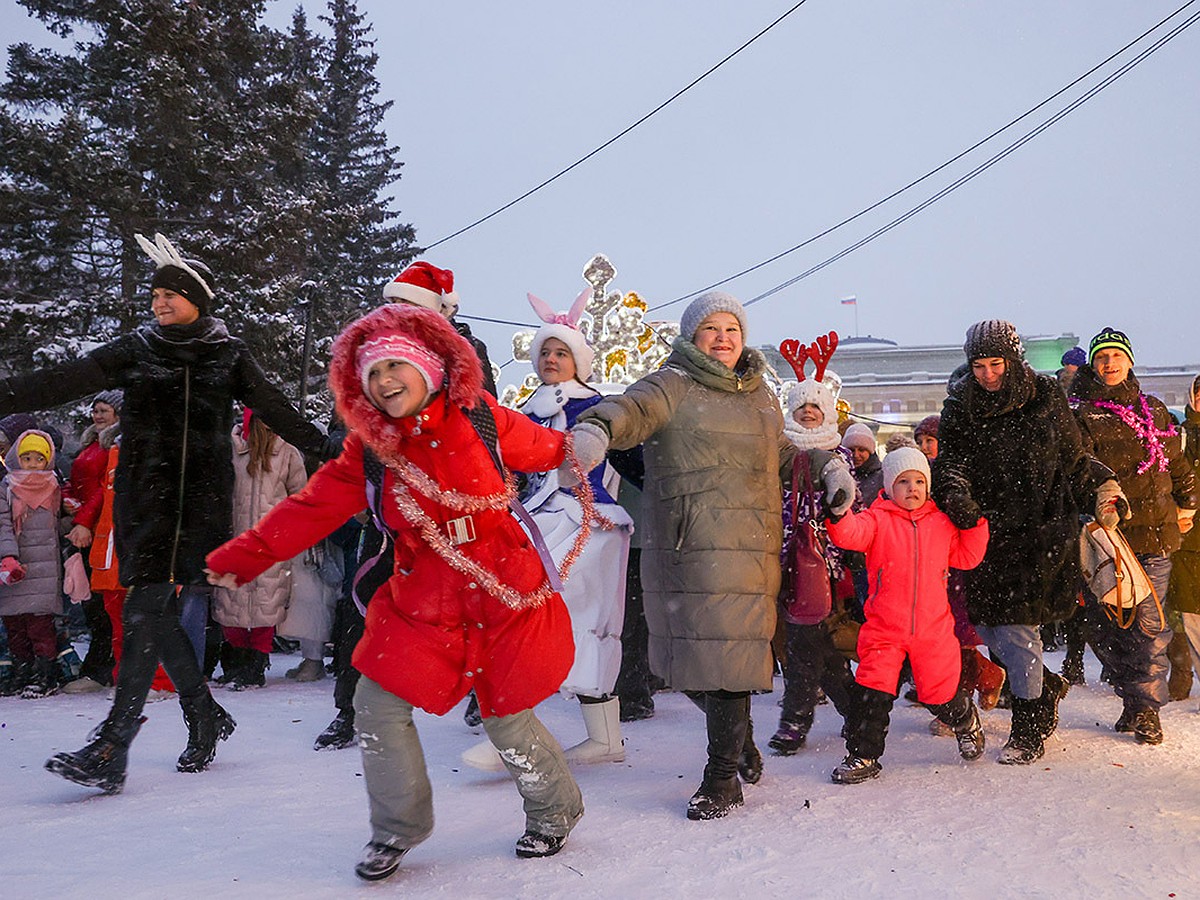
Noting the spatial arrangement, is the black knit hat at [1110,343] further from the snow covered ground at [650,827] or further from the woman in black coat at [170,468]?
the woman in black coat at [170,468]

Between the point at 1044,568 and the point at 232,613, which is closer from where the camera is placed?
the point at 1044,568

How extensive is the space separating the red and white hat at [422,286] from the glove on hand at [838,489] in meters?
1.71

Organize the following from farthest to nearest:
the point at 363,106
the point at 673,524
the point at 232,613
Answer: the point at 363,106 < the point at 232,613 < the point at 673,524

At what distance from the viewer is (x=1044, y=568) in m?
4.85

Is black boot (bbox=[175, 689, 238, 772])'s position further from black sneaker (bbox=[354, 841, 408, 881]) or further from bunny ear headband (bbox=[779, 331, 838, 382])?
bunny ear headband (bbox=[779, 331, 838, 382])

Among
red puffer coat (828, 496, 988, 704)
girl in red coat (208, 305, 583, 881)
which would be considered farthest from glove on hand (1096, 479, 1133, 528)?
girl in red coat (208, 305, 583, 881)

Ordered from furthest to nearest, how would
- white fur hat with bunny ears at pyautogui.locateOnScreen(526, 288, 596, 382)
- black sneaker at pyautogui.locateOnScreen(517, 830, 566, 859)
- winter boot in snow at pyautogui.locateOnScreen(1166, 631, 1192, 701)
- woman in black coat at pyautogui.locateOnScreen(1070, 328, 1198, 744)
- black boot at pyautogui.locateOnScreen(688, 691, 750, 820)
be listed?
1. winter boot in snow at pyautogui.locateOnScreen(1166, 631, 1192, 701)
2. woman in black coat at pyautogui.locateOnScreen(1070, 328, 1198, 744)
3. white fur hat with bunny ears at pyautogui.locateOnScreen(526, 288, 596, 382)
4. black boot at pyautogui.locateOnScreen(688, 691, 750, 820)
5. black sneaker at pyautogui.locateOnScreen(517, 830, 566, 859)

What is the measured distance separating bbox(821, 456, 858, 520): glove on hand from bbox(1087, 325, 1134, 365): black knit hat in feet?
7.69

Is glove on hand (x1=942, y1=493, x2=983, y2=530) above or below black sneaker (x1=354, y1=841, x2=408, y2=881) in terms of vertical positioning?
above

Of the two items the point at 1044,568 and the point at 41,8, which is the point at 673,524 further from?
the point at 41,8

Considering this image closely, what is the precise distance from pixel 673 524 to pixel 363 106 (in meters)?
28.6

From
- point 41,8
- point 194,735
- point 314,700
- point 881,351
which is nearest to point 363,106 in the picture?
point 41,8

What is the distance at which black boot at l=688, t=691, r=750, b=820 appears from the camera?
3.99m

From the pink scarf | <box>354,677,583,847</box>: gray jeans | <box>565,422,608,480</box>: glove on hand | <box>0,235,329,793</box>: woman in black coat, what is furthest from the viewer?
the pink scarf
